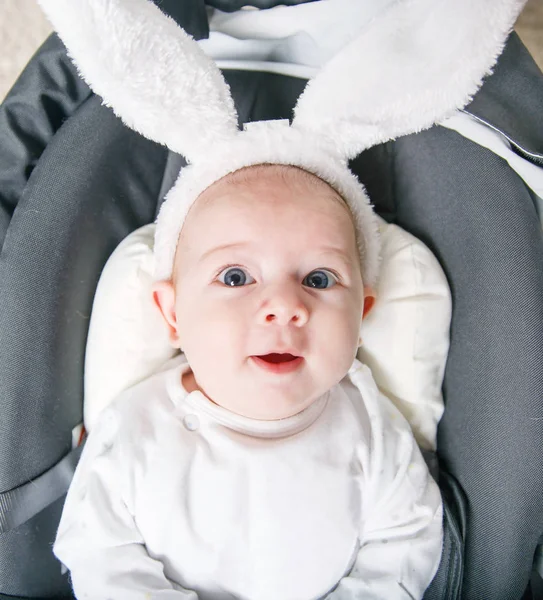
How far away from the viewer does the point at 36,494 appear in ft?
3.06

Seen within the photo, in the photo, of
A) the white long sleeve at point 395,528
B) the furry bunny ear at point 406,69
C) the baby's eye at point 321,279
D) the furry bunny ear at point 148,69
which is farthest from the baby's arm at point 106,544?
the furry bunny ear at point 406,69

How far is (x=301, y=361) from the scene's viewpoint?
843 millimetres

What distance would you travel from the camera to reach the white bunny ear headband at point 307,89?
2.79 feet

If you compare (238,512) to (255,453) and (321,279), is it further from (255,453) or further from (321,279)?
(321,279)

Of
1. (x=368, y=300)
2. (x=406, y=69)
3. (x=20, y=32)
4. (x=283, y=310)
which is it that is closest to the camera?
(x=283, y=310)

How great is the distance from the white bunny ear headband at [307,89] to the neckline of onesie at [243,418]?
196 mm

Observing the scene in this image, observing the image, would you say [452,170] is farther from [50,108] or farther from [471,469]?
[50,108]

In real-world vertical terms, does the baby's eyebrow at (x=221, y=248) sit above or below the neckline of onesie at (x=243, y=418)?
above

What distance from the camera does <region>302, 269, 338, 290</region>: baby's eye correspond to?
2.95 feet

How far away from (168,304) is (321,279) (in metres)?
0.24

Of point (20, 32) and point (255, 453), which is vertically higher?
point (20, 32)

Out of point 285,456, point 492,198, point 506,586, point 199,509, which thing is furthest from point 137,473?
point 492,198

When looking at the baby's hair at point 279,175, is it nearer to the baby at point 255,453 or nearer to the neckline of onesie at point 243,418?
the baby at point 255,453

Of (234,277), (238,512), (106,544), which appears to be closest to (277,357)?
(234,277)
